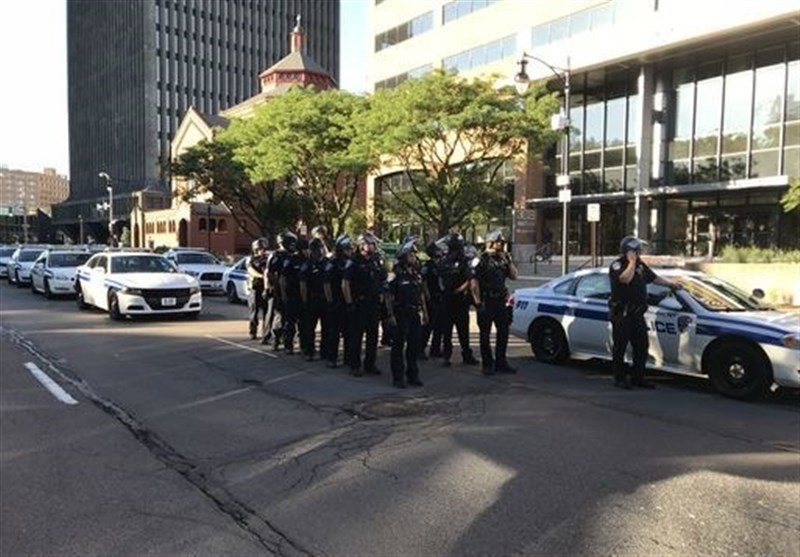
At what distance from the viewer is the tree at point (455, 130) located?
2778 cm

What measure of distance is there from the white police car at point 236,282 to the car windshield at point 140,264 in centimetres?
347

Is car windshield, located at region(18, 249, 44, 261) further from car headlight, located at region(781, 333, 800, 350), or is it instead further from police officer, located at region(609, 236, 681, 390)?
car headlight, located at region(781, 333, 800, 350)

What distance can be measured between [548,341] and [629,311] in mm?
2226

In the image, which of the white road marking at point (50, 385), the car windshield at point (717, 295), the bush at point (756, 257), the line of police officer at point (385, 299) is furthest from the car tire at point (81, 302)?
the bush at point (756, 257)

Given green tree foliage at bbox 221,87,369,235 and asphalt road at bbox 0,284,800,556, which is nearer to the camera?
asphalt road at bbox 0,284,800,556

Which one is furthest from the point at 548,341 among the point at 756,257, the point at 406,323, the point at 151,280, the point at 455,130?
the point at 455,130

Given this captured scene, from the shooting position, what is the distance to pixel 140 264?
17875 millimetres

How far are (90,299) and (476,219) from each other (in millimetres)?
18353

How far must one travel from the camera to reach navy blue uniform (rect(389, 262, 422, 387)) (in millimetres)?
9148

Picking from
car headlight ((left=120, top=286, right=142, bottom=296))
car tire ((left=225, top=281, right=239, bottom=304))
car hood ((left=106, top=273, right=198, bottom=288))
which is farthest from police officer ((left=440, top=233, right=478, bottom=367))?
car tire ((left=225, top=281, right=239, bottom=304))

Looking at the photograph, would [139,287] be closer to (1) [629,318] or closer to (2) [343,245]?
(2) [343,245]

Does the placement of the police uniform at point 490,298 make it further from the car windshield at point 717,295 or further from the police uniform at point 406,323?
the car windshield at point 717,295

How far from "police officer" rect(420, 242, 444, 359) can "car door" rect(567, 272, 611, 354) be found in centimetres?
193

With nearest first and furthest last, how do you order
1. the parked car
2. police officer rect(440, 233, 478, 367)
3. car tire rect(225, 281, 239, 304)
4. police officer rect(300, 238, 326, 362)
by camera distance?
1. police officer rect(440, 233, 478, 367)
2. police officer rect(300, 238, 326, 362)
3. car tire rect(225, 281, 239, 304)
4. the parked car
